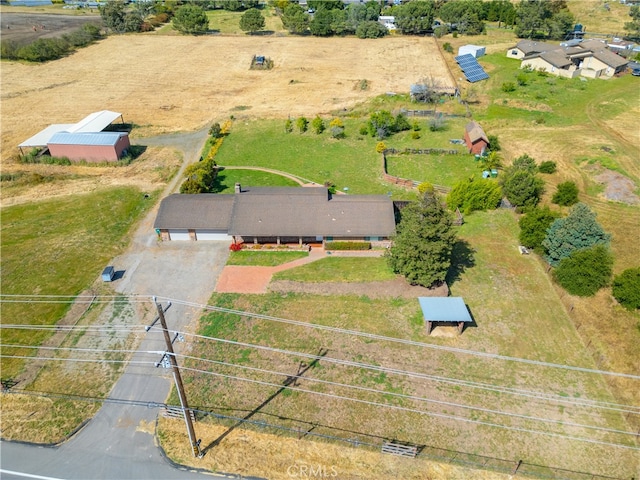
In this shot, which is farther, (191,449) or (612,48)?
(612,48)

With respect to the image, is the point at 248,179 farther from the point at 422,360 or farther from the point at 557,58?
the point at 557,58

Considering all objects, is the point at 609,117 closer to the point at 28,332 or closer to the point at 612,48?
the point at 612,48

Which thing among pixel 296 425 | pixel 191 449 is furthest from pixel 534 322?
pixel 191 449

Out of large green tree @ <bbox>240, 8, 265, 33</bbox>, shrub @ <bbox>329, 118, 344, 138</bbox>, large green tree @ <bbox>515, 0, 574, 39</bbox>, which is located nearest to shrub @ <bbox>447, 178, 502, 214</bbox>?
shrub @ <bbox>329, 118, 344, 138</bbox>

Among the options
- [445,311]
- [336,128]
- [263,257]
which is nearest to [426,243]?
[445,311]

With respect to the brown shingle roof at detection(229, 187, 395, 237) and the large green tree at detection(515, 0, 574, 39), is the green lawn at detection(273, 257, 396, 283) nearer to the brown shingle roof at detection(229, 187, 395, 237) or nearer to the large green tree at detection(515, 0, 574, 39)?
the brown shingle roof at detection(229, 187, 395, 237)
